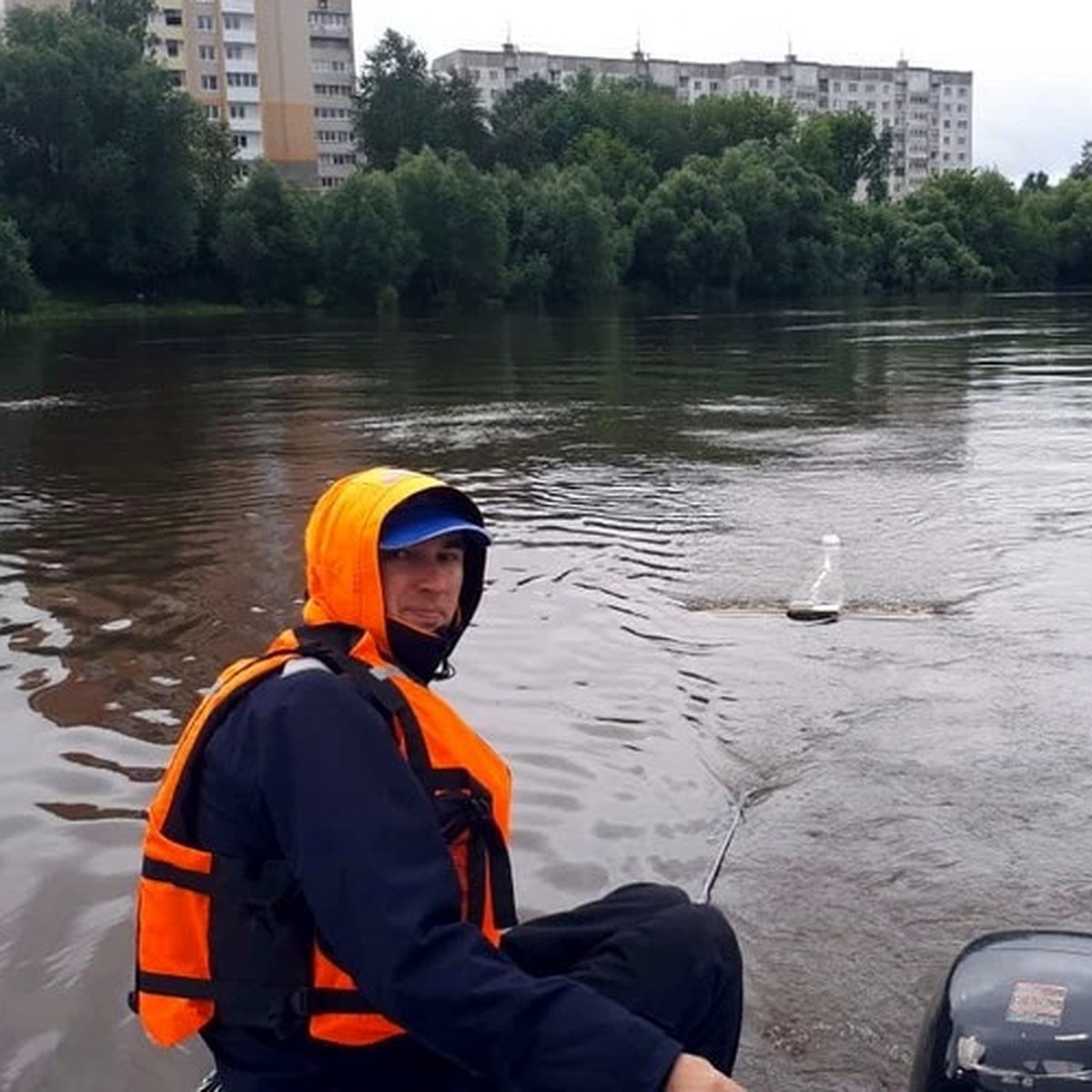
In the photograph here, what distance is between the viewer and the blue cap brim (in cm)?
254

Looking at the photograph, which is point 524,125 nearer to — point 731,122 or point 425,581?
point 731,122

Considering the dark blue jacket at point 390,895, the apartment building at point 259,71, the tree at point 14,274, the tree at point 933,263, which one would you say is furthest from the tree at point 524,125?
the dark blue jacket at point 390,895

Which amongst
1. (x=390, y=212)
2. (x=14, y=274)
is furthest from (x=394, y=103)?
(x=14, y=274)

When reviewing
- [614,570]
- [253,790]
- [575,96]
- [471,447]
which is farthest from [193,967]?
[575,96]

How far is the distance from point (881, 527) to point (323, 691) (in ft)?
33.4

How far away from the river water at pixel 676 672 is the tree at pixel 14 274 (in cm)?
3709

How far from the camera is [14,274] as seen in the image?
54.4m

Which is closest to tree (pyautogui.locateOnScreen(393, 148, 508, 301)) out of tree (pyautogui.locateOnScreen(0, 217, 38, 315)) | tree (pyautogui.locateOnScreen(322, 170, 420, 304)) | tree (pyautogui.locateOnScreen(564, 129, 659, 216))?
tree (pyautogui.locateOnScreen(322, 170, 420, 304))

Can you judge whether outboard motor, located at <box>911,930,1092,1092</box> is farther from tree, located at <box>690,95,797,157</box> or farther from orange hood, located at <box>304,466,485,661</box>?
tree, located at <box>690,95,797,157</box>

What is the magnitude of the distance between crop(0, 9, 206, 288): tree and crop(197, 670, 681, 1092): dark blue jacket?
2621 inches

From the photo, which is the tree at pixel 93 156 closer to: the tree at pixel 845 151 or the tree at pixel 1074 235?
the tree at pixel 845 151

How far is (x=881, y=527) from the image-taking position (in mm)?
11977

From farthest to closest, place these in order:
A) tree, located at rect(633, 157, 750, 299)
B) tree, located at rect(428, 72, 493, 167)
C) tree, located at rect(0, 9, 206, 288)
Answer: tree, located at rect(428, 72, 493, 167)
tree, located at rect(633, 157, 750, 299)
tree, located at rect(0, 9, 206, 288)

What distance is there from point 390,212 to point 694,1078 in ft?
226
